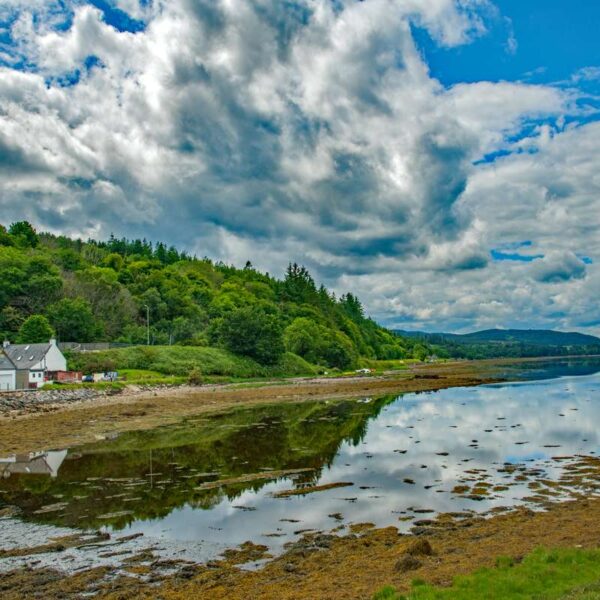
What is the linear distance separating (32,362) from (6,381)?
4469 mm

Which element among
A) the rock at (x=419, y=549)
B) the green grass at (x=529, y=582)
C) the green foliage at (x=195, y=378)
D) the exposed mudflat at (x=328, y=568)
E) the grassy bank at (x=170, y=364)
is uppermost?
the grassy bank at (x=170, y=364)

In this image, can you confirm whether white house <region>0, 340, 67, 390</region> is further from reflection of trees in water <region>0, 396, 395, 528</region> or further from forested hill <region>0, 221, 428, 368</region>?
reflection of trees in water <region>0, 396, 395, 528</region>

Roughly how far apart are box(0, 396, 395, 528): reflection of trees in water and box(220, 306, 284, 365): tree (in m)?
61.3

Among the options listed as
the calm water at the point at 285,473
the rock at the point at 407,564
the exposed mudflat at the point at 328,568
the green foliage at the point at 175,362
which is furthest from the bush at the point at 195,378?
the rock at the point at 407,564

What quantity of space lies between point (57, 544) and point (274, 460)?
49.8 ft

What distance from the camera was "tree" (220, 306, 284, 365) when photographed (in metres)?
111

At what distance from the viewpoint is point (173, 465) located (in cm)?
2908

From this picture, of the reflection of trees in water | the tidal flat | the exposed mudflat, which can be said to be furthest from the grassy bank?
the exposed mudflat

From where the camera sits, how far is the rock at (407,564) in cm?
1288

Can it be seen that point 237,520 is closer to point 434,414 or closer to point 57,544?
point 57,544

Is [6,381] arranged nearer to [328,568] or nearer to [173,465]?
[173,465]

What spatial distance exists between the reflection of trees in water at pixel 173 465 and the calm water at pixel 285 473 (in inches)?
3.5

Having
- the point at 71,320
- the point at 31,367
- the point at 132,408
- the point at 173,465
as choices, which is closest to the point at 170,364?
the point at 71,320

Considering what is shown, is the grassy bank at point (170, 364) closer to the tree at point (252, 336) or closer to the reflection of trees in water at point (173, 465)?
the tree at point (252, 336)
